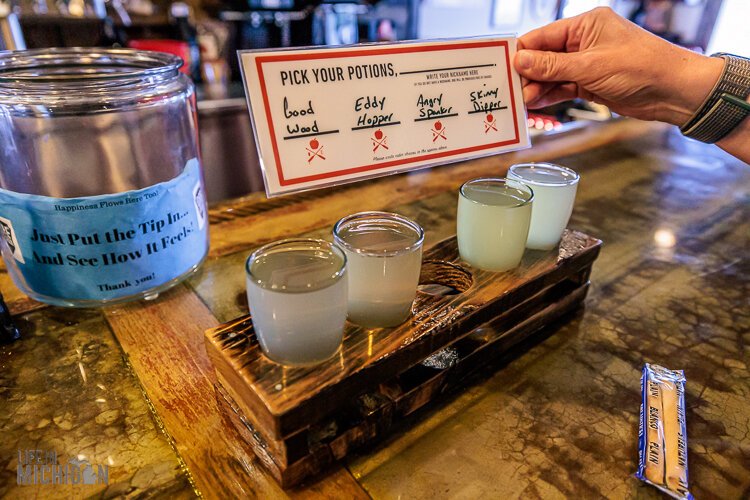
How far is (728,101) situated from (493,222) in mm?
722

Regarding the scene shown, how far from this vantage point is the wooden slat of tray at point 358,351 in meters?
0.59

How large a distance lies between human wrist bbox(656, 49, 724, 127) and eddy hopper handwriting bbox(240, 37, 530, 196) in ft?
1.39

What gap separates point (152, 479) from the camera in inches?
24.5

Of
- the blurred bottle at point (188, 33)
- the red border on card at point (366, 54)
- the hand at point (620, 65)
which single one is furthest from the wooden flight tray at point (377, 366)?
the blurred bottle at point (188, 33)

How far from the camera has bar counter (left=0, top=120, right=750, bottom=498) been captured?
2.11 ft

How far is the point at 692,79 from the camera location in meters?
1.11

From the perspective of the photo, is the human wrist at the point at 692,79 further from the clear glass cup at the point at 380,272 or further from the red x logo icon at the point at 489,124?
the clear glass cup at the point at 380,272

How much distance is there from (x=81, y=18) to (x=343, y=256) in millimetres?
3439

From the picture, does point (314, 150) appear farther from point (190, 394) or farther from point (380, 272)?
point (190, 394)

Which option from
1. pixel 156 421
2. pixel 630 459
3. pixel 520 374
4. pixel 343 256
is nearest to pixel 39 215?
pixel 156 421

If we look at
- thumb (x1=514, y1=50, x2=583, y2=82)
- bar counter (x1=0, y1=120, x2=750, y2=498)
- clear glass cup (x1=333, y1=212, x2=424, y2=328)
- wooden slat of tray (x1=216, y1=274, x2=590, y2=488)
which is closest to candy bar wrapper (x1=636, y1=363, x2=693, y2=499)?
bar counter (x1=0, y1=120, x2=750, y2=498)

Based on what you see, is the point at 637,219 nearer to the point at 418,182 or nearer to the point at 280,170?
the point at 418,182

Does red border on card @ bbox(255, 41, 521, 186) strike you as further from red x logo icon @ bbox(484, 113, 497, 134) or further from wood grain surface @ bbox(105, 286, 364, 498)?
wood grain surface @ bbox(105, 286, 364, 498)

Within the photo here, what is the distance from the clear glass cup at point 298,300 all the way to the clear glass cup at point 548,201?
1.38 feet
